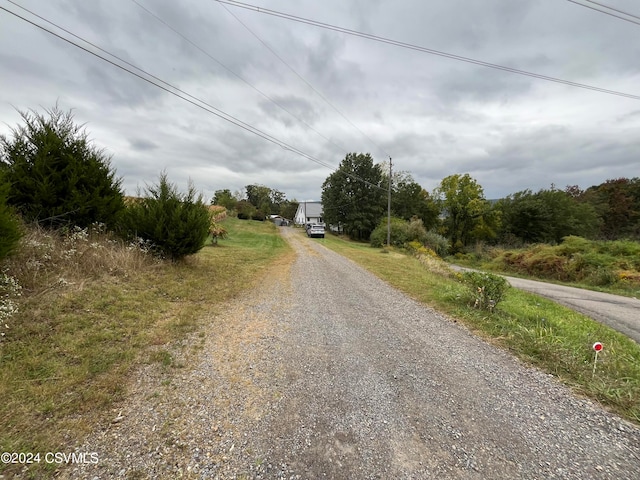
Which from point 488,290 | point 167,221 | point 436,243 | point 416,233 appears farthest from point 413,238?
point 167,221

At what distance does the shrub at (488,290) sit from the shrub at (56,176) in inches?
334

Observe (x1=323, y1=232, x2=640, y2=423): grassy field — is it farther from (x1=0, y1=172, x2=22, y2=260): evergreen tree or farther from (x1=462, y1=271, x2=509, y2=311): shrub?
(x1=0, y1=172, x2=22, y2=260): evergreen tree

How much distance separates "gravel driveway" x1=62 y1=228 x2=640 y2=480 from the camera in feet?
5.91

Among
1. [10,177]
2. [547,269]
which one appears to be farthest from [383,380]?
[547,269]

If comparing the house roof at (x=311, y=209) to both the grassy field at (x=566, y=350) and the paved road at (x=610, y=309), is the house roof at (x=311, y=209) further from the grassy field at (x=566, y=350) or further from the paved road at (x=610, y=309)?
the grassy field at (x=566, y=350)

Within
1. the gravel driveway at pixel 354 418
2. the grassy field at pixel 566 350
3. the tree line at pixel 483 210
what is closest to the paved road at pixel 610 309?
the grassy field at pixel 566 350

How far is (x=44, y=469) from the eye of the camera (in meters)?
1.67

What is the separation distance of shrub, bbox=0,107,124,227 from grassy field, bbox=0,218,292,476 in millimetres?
756

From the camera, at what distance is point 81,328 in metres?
3.39

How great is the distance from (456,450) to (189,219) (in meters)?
7.15

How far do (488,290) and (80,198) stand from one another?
884 centimetres

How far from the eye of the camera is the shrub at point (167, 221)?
679 centimetres

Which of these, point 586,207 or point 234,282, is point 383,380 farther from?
point 586,207

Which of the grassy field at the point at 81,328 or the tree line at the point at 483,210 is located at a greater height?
the tree line at the point at 483,210
